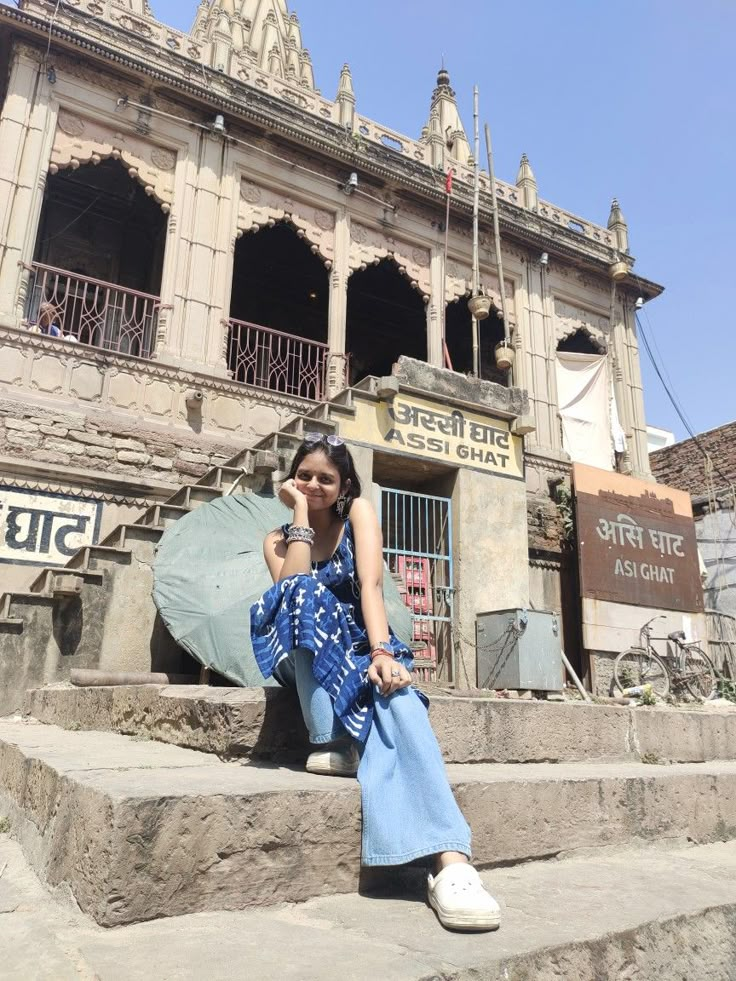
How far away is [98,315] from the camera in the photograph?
11.0 meters

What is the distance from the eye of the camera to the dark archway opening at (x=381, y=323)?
1449 cm

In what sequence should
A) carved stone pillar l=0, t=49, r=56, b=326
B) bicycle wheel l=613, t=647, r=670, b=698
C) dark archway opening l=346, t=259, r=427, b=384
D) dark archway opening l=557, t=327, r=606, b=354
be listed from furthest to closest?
dark archway opening l=346, t=259, r=427, b=384 < dark archway opening l=557, t=327, r=606, b=354 < bicycle wheel l=613, t=647, r=670, b=698 < carved stone pillar l=0, t=49, r=56, b=326

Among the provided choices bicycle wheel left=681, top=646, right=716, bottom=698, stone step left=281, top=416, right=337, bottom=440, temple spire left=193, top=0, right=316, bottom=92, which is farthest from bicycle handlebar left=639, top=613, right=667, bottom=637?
temple spire left=193, top=0, right=316, bottom=92

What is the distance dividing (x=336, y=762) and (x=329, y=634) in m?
0.41

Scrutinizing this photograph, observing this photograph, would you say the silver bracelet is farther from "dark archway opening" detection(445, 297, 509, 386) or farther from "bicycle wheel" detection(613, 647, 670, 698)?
"dark archway opening" detection(445, 297, 509, 386)

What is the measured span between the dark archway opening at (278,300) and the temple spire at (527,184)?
4.27m

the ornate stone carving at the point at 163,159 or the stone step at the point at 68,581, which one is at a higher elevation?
the ornate stone carving at the point at 163,159

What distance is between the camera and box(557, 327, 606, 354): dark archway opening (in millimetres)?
14342

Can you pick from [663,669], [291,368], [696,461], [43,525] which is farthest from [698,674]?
[696,461]

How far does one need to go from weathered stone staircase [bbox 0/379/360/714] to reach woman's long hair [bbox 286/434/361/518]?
376 cm

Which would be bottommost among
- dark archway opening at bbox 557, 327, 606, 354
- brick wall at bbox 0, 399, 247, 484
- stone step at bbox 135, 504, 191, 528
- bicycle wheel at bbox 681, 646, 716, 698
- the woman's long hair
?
bicycle wheel at bbox 681, 646, 716, 698

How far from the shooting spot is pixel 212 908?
178cm

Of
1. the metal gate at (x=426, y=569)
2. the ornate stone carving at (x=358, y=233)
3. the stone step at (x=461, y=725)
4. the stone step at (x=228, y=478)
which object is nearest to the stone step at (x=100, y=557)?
the stone step at (x=228, y=478)

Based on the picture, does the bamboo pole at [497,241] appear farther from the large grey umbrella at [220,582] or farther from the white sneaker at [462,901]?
the white sneaker at [462,901]
